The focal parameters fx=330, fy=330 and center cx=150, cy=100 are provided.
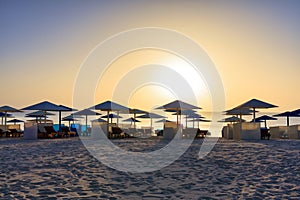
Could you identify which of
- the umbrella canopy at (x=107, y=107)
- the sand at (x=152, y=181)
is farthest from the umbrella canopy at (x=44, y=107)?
the sand at (x=152, y=181)

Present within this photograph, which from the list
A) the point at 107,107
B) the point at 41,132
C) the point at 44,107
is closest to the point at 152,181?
the point at 107,107

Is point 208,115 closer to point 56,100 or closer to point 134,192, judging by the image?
point 56,100

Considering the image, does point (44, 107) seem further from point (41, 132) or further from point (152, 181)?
point (152, 181)

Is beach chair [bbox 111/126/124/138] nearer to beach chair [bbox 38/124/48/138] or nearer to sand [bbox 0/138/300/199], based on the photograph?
beach chair [bbox 38/124/48/138]

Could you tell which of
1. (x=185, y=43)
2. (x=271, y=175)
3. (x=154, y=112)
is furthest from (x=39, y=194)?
(x=154, y=112)

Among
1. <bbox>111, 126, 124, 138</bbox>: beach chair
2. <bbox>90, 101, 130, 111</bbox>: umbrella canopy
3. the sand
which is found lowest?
the sand

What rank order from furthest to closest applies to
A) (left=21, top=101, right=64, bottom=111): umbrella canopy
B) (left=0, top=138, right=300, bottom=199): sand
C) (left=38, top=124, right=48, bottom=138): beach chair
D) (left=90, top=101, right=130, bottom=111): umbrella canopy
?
1. (left=90, top=101, right=130, bottom=111): umbrella canopy
2. (left=21, top=101, right=64, bottom=111): umbrella canopy
3. (left=38, top=124, right=48, bottom=138): beach chair
4. (left=0, top=138, right=300, bottom=199): sand

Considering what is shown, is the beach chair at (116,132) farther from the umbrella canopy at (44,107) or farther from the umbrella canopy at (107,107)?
the umbrella canopy at (44,107)

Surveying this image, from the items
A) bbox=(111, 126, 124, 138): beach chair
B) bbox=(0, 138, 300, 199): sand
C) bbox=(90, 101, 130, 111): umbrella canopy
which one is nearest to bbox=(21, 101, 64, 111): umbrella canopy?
bbox=(90, 101, 130, 111): umbrella canopy

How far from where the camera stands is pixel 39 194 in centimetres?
384

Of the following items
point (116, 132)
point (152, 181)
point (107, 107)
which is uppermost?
point (107, 107)

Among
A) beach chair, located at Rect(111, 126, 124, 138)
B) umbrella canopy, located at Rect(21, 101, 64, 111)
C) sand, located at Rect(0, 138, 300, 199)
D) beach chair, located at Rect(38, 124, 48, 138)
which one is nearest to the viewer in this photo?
sand, located at Rect(0, 138, 300, 199)

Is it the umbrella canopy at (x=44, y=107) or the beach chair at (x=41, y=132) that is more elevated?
the umbrella canopy at (x=44, y=107)

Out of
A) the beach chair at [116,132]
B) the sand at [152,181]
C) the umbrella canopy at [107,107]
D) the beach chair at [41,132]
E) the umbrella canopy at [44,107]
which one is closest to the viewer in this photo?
the sand at [152,181]
